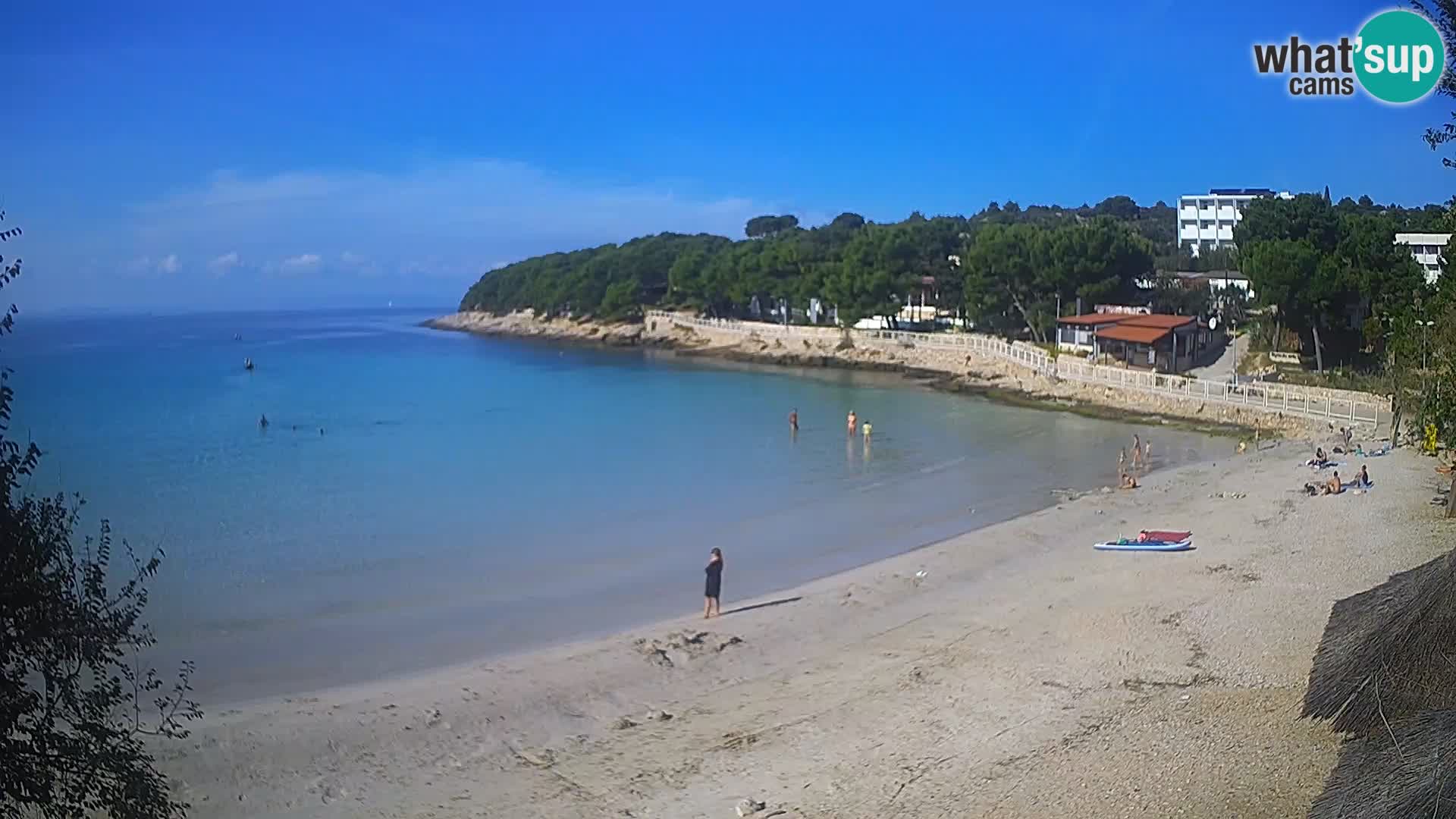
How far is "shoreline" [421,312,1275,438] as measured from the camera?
108ft

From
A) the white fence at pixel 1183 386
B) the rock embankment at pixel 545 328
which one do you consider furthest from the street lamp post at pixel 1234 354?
the rock embankment at pixel 545 328

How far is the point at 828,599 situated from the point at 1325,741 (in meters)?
7.58

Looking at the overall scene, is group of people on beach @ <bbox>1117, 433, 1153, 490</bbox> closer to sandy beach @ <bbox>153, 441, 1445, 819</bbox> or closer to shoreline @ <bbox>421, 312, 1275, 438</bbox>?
shoreline @ <bbox>421, 312, 1275, 438</bbox>

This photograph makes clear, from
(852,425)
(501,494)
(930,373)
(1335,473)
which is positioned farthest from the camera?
(930,373)

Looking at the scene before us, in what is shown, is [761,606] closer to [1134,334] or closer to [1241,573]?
[1241,573]

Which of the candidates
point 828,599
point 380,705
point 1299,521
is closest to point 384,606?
point 380,705

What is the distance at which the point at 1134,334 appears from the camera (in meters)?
42.0

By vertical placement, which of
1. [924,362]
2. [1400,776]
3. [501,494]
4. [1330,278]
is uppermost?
[1330,278]

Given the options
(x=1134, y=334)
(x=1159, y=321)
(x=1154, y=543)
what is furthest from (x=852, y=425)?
(x=1154, y=543)

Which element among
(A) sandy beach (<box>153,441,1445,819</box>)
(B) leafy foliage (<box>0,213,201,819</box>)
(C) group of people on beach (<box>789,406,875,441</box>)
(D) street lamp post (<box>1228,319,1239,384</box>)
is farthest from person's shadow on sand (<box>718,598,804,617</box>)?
(D) street lamp post (<box>1228,319,1239,384</box>)

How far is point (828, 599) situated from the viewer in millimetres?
15664

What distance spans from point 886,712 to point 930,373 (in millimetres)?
42240

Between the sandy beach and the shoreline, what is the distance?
16.8m

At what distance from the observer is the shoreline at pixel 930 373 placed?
33.1 metres
